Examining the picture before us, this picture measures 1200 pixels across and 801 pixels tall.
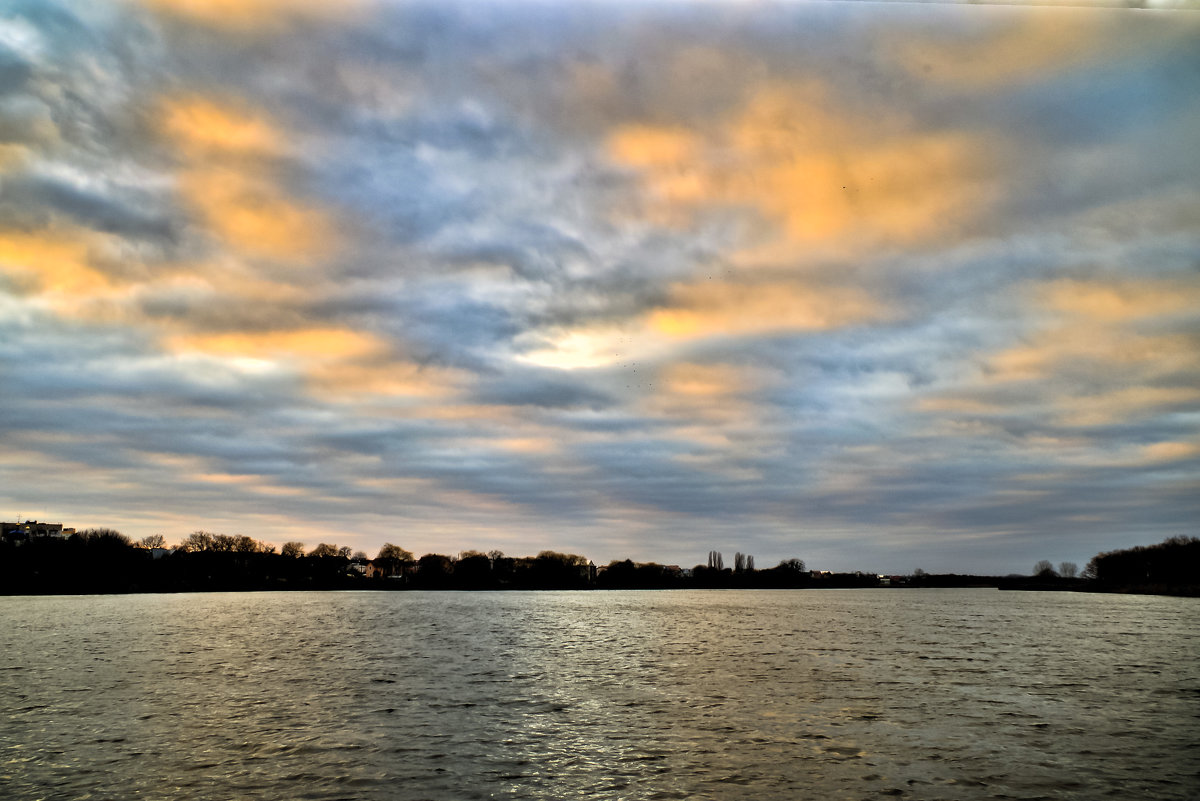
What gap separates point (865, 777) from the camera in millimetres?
16672

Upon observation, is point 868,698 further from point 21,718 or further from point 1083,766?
point 21,718

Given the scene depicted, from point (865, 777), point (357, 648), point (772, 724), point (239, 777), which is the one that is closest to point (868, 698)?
point (772, 724)

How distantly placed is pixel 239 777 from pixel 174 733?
245 inches

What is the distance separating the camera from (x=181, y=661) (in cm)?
3941

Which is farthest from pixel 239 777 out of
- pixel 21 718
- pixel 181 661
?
pixel 181 661

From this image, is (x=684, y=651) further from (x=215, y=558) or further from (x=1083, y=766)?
(x=215, y=558)

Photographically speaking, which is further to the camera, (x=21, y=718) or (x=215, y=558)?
(x=215, y=558)

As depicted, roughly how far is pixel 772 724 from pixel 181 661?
3155 centimetres

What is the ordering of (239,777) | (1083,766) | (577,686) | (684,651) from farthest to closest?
(684,651), (577,686), (1083,766), (239,777)

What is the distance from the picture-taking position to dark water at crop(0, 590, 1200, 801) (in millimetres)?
16141

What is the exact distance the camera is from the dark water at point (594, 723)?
1614 centimetres

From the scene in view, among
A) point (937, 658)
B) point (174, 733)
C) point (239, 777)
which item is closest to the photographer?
point (239, 777)

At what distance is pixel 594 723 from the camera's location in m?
22.8

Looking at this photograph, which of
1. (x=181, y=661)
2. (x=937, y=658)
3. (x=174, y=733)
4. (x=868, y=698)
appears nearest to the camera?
(x=174, y=733)
